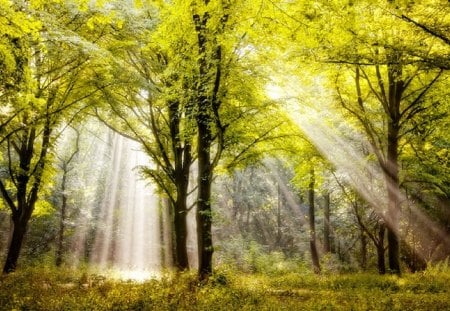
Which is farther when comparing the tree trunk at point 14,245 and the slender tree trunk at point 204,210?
the tree trunk at point 14,245

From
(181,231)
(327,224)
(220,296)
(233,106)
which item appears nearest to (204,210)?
(220,296)

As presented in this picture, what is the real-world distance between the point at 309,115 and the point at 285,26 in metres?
5.64

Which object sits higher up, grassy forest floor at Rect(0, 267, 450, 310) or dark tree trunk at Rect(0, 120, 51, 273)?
dark tree trunk at Rect(0, 120, 51, 273)

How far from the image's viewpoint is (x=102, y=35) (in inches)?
542

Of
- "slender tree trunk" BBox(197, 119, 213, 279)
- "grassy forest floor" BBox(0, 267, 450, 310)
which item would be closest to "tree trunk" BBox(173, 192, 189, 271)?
"grassy forest floor" BBox(0, 267, 450, 310)

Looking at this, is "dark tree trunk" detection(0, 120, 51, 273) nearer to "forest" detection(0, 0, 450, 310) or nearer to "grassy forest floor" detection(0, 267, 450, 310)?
"forest" detection(0, 0, 450, 310)

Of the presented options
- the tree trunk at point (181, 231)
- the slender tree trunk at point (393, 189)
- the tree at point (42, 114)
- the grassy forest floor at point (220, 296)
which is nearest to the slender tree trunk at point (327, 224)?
the slender tree trunk at point (393, 189)

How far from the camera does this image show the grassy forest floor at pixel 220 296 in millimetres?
Answer: 8297

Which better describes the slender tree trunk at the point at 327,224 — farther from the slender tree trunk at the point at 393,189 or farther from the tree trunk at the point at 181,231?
the tree trunk at the point at 181,231

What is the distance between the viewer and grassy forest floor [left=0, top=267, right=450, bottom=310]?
27.2ft

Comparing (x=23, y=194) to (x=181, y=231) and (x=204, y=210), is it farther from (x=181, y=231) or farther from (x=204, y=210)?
(x=204, y=210)

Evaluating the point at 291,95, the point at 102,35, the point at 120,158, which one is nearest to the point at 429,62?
the point at 291,95

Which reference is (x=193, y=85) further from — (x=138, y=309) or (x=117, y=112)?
(x=138, y=309)

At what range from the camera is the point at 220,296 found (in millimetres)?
8930
